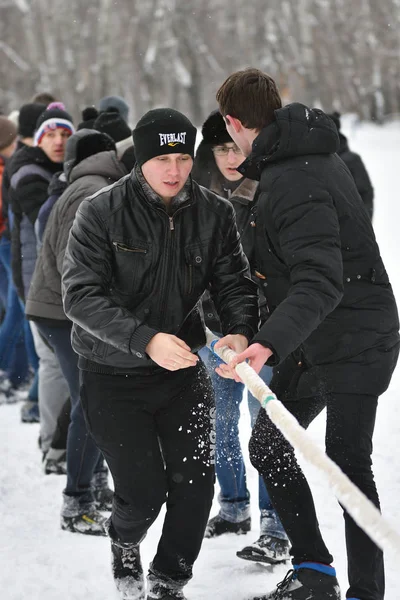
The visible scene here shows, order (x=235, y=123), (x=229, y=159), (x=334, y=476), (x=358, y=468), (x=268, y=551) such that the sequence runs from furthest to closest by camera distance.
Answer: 1. (x=229, y=159)
2. (x=268, y=551)
3. (x=235, y=123)
4. (x=358, y=468)
5. (x=334, y=476)

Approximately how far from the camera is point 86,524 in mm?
4234

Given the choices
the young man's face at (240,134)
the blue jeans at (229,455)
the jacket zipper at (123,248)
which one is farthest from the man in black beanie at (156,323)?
the blue jeans at (229,455)

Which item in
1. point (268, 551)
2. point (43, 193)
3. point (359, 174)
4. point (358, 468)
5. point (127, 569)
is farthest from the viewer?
point (359, 174)

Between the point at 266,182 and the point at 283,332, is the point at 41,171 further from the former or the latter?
the point at 283,332

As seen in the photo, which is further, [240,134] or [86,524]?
[86,524]

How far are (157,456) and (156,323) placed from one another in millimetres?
470

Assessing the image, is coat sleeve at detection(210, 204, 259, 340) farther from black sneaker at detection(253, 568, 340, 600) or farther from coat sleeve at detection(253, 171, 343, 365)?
black sneaker at detection(253, 568, 340, 600)

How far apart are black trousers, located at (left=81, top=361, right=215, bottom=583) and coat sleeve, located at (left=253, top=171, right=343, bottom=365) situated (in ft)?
2.00

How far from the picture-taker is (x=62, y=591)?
356 cm

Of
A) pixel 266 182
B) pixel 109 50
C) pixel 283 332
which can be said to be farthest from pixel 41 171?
pixel 109 50

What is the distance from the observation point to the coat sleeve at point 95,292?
9.25ft

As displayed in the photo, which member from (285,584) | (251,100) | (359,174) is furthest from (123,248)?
(359,174)

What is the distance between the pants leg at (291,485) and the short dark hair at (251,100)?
3.32 ft

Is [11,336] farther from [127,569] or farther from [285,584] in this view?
[285,584]
